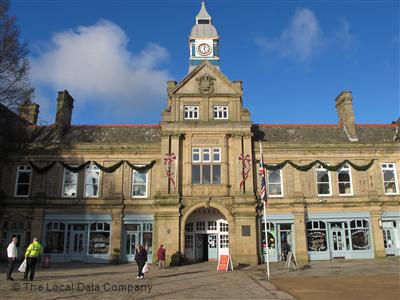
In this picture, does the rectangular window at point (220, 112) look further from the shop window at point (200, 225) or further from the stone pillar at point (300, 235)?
the stone pillar at point (300, 235)

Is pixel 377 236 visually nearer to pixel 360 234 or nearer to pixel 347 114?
pixel 360 234

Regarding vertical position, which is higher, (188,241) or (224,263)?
(188,241)

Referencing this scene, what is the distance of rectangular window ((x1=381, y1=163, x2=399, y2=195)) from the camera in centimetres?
3097

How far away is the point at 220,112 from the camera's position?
30.9 m

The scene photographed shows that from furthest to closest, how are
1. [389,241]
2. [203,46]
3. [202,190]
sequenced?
[203,46], [389,241], [202,190]

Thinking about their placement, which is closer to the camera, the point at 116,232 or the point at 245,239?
the point at 245,239

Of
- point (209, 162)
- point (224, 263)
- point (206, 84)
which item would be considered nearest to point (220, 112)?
point (206, 84)

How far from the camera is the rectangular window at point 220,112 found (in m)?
30.8

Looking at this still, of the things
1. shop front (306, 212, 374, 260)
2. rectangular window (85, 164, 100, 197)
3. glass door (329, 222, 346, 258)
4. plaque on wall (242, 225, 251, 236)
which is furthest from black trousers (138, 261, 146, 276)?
glass door (329, 222, 346, 258)

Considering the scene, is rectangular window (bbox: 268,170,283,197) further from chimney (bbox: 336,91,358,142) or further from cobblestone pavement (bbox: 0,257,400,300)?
cobblestone pavement (bbox: 0,257,400,300)

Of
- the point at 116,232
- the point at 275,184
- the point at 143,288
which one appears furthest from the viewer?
the point at 275,184

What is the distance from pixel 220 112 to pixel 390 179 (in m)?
15.7

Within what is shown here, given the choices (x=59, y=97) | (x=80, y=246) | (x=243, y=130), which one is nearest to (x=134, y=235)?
(x=80, y=246)

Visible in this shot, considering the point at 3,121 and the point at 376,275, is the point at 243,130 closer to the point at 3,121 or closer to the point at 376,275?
the point at 376,275
